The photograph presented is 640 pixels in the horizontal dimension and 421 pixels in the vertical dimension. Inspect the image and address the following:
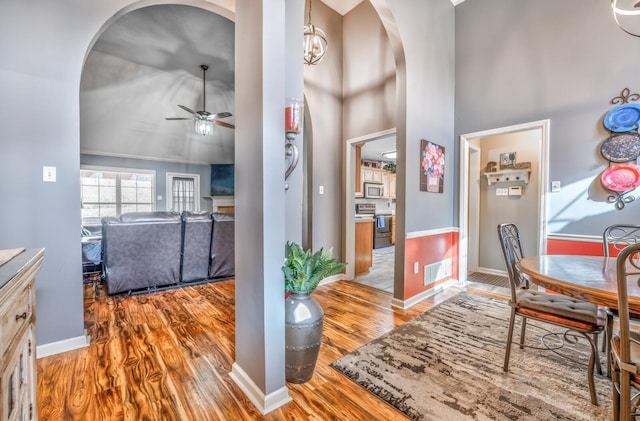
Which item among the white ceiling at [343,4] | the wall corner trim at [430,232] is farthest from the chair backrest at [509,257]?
the white ceiling at [343,4]

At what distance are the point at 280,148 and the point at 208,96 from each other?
221 inches

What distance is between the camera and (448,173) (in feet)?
11.7

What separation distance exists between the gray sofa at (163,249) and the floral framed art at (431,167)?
266 cm

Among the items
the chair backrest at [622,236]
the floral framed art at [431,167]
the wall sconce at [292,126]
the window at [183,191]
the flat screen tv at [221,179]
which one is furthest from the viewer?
the flat screen tv at [221,179]

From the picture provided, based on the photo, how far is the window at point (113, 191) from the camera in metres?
6.70

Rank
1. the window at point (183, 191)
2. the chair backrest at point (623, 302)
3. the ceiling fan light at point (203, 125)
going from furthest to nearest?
the window at point (183, 191) → the ceiling fan light at point (203, 125) → the chair backrest at point (623, 302)

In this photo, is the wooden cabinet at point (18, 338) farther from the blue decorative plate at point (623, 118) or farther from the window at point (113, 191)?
the window at point (113, 191)

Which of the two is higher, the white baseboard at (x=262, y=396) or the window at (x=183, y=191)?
the window at (x=183, y=191)

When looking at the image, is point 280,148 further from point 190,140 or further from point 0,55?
point 190,140

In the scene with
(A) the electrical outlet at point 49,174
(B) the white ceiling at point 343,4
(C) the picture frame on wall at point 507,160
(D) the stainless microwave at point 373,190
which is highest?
(B) the white ceiling at point 343,4

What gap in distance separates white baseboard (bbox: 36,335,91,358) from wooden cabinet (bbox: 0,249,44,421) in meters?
1.23

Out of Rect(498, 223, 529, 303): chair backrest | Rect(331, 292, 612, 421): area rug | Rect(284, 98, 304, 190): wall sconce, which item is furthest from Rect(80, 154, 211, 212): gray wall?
Rect(498, 223, 529, 303): chair backrest

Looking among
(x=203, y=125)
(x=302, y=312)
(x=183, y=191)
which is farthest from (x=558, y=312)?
(x=183, y=191)

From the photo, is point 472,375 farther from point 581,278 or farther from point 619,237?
point 619,237
